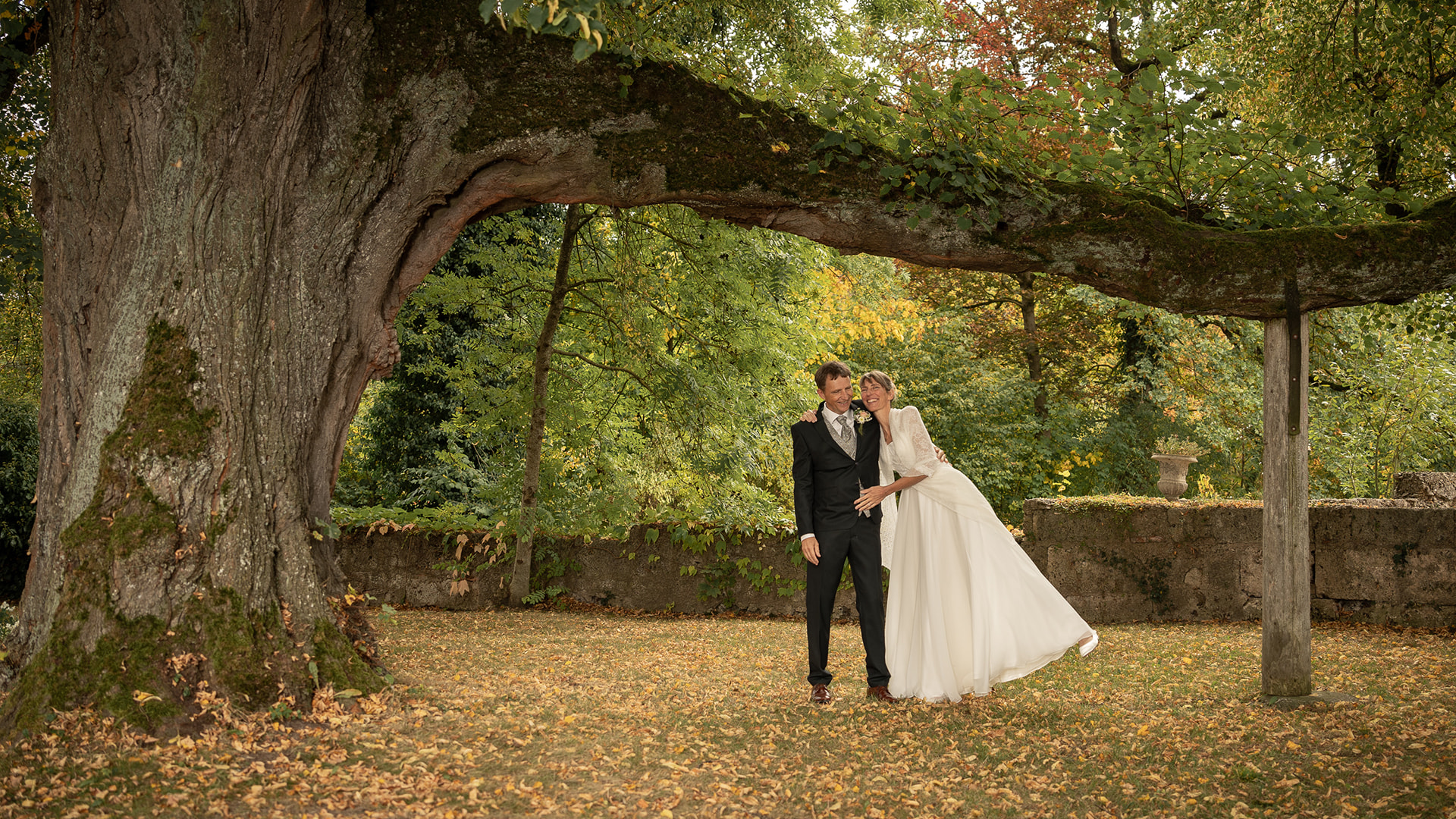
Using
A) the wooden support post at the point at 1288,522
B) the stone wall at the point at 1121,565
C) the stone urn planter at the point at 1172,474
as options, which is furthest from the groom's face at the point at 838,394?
the stone urn planter at the point at 1172,474

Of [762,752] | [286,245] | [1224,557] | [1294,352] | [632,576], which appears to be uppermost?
[286,245]

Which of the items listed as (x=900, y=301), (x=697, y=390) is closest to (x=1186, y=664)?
(x=697, y=390)

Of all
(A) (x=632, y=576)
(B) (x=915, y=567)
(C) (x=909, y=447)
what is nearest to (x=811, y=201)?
(C) (x=909, y=447)

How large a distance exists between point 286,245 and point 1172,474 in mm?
9848

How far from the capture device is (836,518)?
5785 millimetres

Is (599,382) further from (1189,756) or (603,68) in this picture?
(1189,756)

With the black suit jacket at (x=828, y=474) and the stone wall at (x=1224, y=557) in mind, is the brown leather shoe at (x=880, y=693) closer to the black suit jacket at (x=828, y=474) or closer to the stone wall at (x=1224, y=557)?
the black suit jacket at (x=828, y=474)

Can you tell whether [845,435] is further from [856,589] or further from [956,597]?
[956,597]

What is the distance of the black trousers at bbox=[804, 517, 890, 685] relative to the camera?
5715mm

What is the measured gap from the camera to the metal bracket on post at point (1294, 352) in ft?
19.0

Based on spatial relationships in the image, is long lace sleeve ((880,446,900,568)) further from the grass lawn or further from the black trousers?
the grass lawn

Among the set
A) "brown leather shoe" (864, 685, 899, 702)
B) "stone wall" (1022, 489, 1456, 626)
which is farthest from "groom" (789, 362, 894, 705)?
"stone wall" (1022, 489, 1456, 626)

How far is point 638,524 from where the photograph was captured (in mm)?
10570

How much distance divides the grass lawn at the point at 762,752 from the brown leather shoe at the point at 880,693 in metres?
0.16
